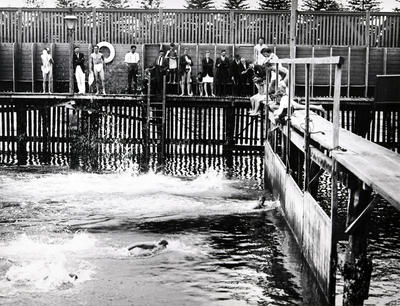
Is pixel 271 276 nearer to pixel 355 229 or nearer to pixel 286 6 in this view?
pixel 355 229

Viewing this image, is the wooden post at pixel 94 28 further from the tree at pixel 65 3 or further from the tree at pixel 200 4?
the tree at pixel 65 3

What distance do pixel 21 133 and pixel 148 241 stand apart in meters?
14.8

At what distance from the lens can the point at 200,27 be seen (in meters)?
35.3

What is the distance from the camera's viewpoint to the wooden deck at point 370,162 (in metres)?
8.88

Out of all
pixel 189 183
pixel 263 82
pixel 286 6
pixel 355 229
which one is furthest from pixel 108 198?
pixel 286 6

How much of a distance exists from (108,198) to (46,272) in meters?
8.68

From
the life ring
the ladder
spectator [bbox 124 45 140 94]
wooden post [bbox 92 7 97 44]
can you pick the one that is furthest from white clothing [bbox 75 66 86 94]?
wooden post [bbox 92 7 97 44]

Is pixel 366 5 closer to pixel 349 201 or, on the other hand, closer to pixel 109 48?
pixel 109 48

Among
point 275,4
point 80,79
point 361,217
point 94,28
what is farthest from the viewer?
point 275,4

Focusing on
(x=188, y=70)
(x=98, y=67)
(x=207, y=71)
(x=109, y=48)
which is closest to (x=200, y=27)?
(x=188, y=70)

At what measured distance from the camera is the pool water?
42.1 ft

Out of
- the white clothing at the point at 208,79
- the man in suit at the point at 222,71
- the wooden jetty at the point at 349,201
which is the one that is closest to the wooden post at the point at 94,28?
the white clothing at the point at 208,79

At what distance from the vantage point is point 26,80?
36.3 m

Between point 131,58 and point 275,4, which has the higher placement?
point 275,4
